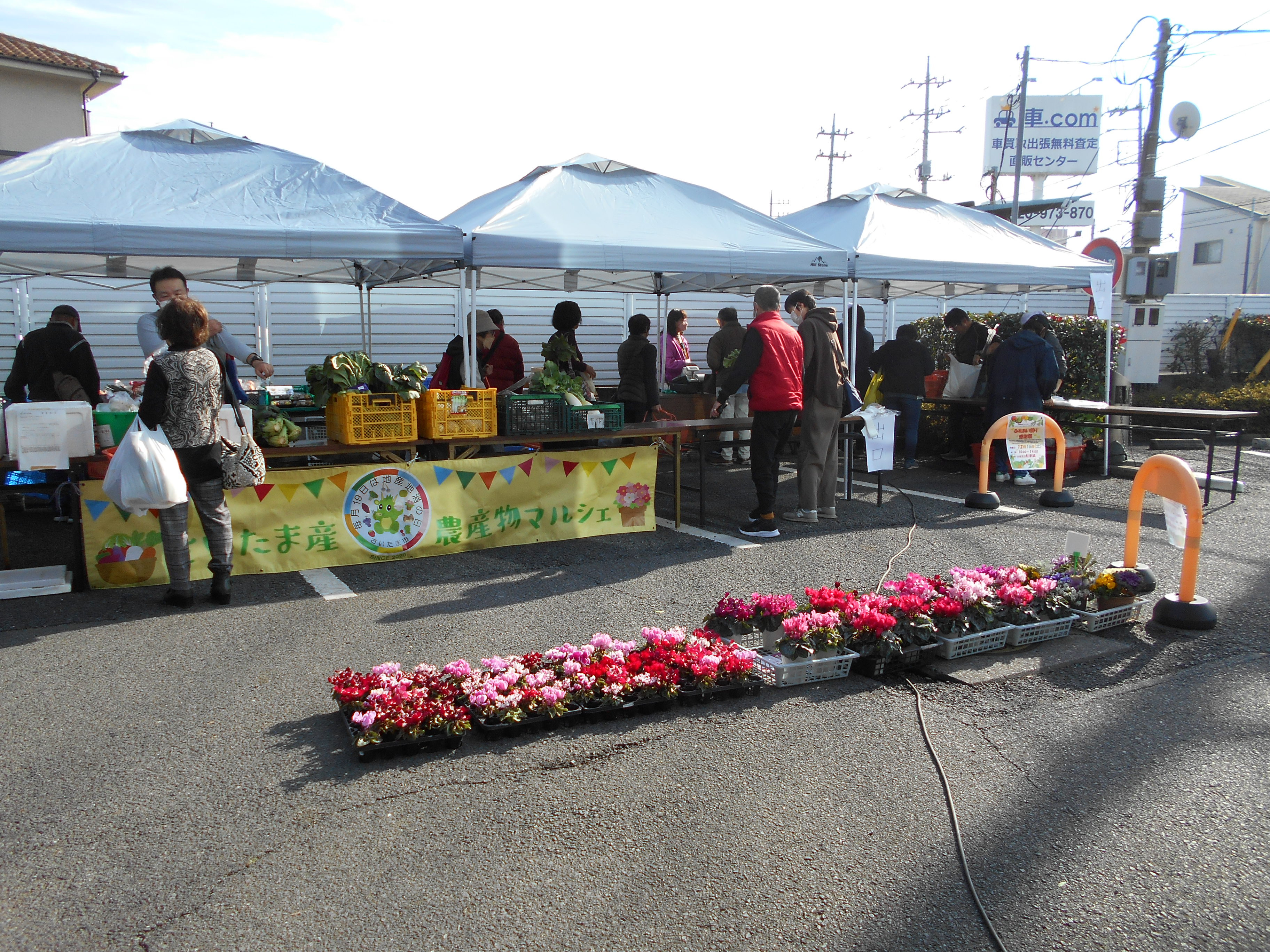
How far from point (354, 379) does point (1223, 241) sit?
4905 centimetres

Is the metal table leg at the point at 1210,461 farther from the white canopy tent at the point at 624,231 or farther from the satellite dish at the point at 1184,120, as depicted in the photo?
the satellite dish at the point at 1184,120

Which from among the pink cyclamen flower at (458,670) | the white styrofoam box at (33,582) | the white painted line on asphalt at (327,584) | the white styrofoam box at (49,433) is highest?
the white styrofoam box at (49,433)

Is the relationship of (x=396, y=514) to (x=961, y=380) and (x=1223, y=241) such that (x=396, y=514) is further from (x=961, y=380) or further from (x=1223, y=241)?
(x=1223, y=241)

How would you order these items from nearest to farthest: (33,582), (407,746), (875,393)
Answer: (407,746) → (33,582) → (875,393)

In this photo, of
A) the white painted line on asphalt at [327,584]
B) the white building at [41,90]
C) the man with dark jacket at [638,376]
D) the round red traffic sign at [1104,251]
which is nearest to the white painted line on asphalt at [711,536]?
the man with dark jacket at [638,376]

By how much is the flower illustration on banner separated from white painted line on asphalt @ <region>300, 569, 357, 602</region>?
2.46 meters

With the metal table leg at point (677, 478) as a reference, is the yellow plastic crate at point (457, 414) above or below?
above

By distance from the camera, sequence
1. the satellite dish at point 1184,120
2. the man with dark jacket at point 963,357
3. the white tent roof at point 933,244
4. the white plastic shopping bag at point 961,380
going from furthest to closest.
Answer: the satellite dish at point 1184,120, the man with dark jacket at point 963,357, the white plastic shopping bag at point 961,380, the white tent roof at point 933,244

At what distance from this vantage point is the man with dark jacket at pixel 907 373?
1114 cm

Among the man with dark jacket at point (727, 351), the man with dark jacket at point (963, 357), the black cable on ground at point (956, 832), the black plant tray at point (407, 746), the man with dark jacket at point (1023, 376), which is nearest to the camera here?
the black cable on ground at point (956, 832)

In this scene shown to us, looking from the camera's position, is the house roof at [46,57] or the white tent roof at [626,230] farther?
the house roof at [46,57]

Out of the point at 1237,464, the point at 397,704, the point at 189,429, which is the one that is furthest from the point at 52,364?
the point at 1237,464

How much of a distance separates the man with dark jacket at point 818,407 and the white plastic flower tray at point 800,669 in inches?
149

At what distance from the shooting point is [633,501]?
784 centimetres
